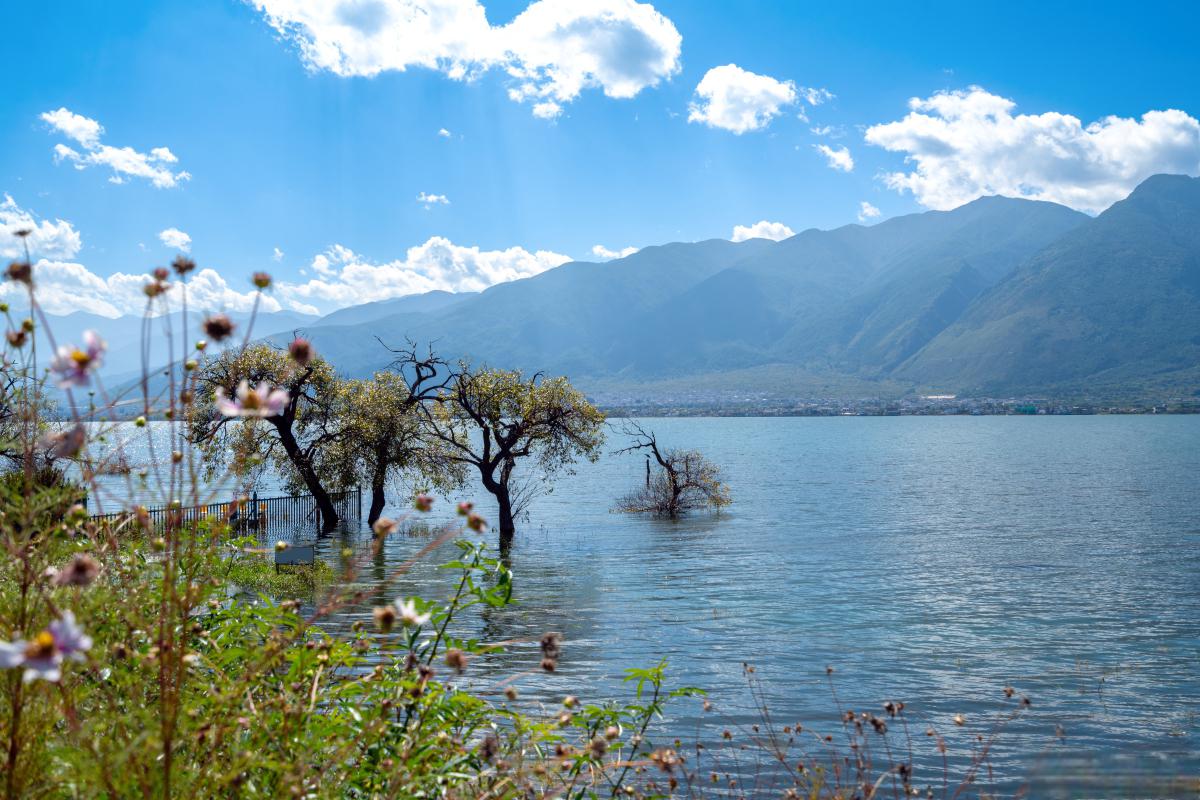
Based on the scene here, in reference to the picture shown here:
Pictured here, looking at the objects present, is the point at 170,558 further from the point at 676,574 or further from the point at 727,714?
the point at 676,574

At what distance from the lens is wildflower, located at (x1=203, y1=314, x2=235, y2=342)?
2727mm

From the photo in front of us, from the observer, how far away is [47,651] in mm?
1963

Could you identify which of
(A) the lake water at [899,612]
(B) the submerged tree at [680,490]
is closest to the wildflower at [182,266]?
(A) the lake water at [899,612]

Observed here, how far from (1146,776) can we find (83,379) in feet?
47.7

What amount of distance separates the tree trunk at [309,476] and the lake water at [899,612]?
1.53 metres

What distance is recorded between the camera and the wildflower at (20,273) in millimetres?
2896

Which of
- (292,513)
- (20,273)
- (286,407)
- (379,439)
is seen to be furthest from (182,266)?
(292,513)

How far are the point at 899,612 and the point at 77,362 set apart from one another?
84.3 ft

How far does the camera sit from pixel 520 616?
2392cm

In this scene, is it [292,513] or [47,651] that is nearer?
[47,651]

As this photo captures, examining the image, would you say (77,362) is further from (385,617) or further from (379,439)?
(379,439)

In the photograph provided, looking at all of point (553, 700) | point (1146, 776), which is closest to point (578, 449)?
point (553, 700)

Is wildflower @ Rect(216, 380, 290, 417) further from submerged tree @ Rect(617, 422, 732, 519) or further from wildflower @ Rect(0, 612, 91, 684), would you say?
submerged tree @ Rect(617, 422, 732, 519)

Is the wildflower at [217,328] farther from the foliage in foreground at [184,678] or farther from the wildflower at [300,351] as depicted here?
the wildflower at [300,351]
